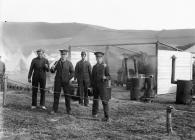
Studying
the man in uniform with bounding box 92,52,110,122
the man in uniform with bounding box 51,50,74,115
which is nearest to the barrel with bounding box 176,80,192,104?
the man in uniform with bounding box 92,52,110,122

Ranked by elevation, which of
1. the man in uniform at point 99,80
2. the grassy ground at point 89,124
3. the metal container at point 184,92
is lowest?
the grassy ground at point 89,124

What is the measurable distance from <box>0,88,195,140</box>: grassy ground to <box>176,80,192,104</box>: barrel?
1773 millimetres

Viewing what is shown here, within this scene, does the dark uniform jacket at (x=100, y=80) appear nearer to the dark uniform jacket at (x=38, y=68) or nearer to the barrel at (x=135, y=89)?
the dark uniform jacket at (x=38, y=68)

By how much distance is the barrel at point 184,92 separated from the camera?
37.9 feet

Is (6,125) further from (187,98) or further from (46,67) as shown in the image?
(187,98)

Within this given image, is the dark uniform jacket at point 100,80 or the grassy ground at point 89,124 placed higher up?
the dark uniform jacket at point 100,80

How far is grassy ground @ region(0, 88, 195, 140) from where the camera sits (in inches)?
253

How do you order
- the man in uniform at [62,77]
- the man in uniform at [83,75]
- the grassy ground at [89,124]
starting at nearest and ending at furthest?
the grassy ground at [89,124], the man in uniform at [62,77], the man in uniform at [83,75]

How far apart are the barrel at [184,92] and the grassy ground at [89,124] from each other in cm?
177

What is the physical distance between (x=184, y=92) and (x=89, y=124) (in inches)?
206

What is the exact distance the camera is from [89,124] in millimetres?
7527

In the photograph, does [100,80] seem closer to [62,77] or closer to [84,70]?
[62,77]

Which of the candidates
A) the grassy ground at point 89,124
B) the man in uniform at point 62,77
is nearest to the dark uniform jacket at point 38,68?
the man in uniform at point 62,77

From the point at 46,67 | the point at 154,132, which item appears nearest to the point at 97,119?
the point at 154,132
